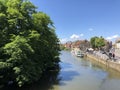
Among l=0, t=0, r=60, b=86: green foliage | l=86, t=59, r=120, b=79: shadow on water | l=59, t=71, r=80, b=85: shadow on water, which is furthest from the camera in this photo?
l=86, t=59, r=120, b=79: shadow on water

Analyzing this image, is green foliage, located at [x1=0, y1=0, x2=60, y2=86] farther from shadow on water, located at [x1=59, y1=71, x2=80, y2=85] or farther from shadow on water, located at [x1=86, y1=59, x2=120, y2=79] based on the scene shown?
shadow on water, located at [x1=86, y1=59, x2=120, y2=79]

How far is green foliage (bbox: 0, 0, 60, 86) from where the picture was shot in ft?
66.7

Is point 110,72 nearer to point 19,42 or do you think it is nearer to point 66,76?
point 66,76

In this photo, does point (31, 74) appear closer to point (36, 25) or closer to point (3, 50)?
point (3, 50)

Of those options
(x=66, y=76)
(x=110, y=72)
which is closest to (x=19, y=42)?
(x=66, y=76)

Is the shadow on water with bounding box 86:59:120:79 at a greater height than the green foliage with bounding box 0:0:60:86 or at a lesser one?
lesser

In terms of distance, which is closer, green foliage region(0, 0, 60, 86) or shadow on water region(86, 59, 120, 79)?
green foliage region(0, 0, 60, 86)

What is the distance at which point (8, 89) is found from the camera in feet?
73.8

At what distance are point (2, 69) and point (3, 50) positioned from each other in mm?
1754

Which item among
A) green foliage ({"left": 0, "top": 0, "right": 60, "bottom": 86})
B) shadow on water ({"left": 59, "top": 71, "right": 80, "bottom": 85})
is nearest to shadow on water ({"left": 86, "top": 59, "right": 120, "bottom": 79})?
shadow on water ({"left": 59, "top": 71, "right": 80, "bottom": 85})

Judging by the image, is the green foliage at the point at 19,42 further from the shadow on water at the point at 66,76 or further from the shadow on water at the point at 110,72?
the shadow on water at the point at 110,72

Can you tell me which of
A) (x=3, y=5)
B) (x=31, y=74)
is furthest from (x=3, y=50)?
(x=3, y=5)

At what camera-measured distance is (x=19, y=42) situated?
20.3 m

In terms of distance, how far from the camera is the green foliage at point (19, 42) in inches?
800
